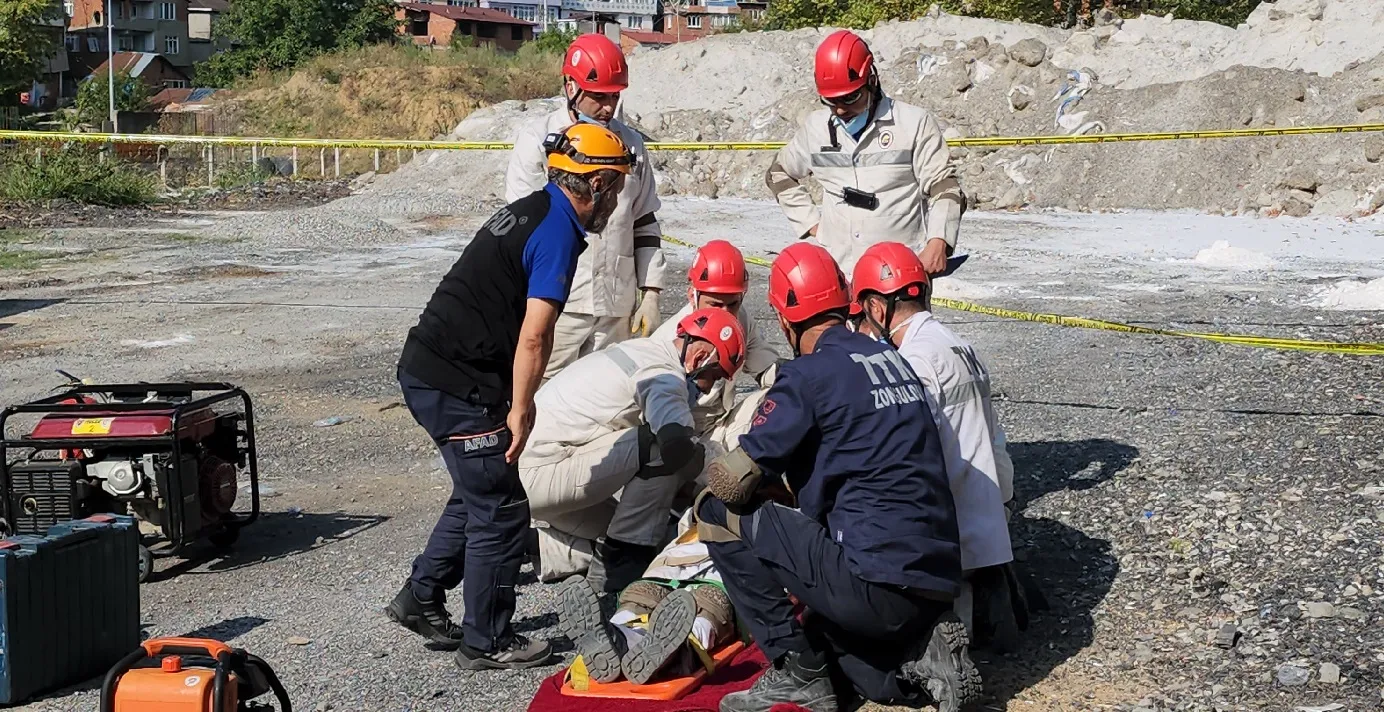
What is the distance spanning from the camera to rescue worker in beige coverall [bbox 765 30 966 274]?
661 centimetres

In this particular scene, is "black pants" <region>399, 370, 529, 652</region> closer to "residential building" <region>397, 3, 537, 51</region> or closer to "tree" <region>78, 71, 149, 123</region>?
"tree" <region>78, 71, 149, 123</region>

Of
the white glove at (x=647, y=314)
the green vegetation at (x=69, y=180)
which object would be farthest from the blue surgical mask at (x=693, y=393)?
the green vegetation at (x=69, y=180)

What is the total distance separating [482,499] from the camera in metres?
5.07

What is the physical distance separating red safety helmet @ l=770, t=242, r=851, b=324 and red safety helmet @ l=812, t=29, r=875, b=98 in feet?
6.29

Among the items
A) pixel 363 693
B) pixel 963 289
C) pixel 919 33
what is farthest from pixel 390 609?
pixel 919 33

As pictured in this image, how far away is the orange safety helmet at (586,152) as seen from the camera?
16.0ft

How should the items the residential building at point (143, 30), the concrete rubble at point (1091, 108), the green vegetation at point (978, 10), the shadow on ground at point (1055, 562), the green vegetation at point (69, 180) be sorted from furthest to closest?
the residential building at point (143, 30) < the green vegetation at point (978, 10) < the green vegetation at point (69, 180) < the concrete rubble at point (1091, 108) < the shadow on ground at point (1055, 562)

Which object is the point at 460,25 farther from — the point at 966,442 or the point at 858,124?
the point at 966,442

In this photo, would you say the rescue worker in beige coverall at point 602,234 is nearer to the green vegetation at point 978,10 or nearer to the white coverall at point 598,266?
the white coverall at point 598,266

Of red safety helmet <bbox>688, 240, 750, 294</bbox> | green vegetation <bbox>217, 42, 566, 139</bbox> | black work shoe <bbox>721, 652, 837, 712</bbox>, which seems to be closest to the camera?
black work shoe <bbox>721, 652, 837, 712</bbox>

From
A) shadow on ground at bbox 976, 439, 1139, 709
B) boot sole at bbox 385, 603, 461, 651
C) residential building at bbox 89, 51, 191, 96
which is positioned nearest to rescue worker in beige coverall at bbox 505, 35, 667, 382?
boot sole at bbox 385, 603, 461, 651

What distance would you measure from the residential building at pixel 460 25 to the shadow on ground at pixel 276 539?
288 ft

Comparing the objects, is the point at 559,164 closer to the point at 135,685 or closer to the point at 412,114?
the point at 135,685

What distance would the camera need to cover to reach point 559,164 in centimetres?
491
